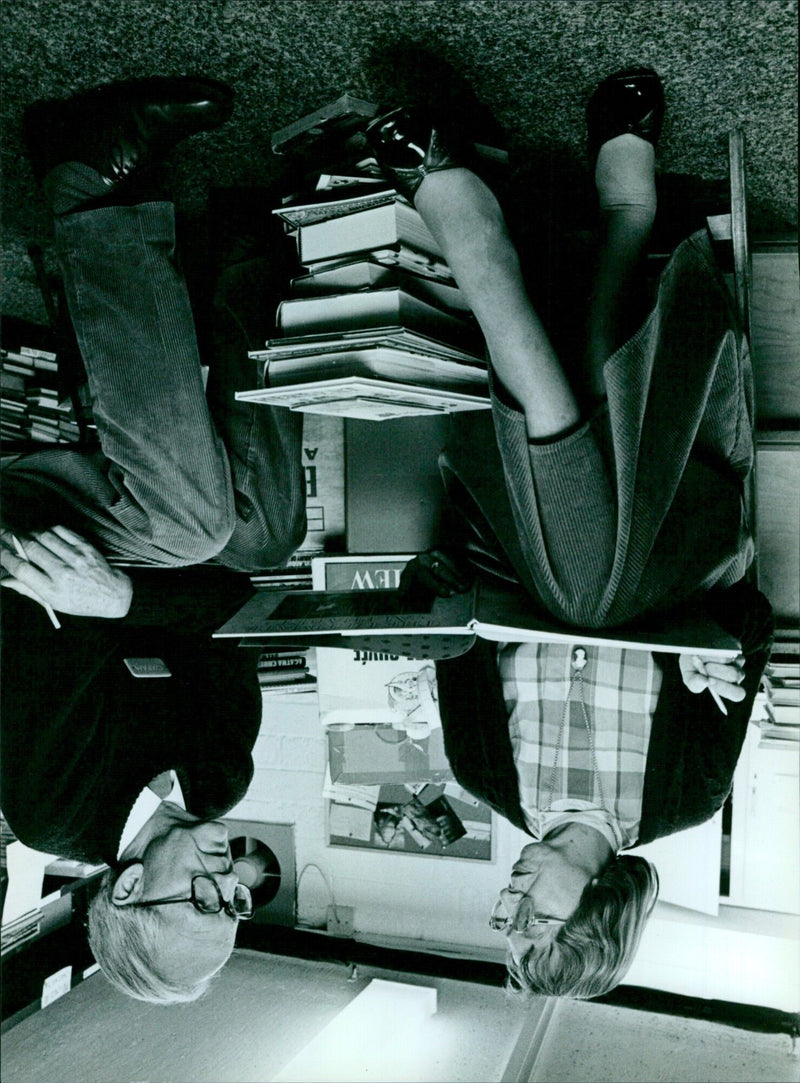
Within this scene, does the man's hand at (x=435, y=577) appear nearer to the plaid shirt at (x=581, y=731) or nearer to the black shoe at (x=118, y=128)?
the plaid shirt at (x=581, y=731)

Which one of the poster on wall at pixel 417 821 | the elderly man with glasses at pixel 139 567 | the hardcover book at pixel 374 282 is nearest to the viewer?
the hardcover book at pixel 374 282

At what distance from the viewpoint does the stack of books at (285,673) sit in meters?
1.35

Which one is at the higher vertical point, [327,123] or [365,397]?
[327,123]

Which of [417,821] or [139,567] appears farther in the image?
[417,821]

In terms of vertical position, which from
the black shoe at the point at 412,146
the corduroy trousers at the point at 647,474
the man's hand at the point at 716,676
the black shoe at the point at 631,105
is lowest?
the man's hand at the point at 716,676

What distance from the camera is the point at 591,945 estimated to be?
1.08 m

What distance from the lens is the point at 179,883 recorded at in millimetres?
1166

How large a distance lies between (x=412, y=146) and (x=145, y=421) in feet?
1.58

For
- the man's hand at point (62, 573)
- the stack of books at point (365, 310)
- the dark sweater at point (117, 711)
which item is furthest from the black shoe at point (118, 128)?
the dark sweater at point (117, 711)

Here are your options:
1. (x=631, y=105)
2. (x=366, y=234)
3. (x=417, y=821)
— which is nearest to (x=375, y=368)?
(x=366, y=234)

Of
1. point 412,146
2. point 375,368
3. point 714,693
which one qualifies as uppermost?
point 412,146

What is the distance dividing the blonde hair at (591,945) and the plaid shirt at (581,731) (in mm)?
83

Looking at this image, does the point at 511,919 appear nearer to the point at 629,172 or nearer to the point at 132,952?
the point at 132,952

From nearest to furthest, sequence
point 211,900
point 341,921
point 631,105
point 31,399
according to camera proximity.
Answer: point 631,105
point 211,900
point 341,921
point 31,399
